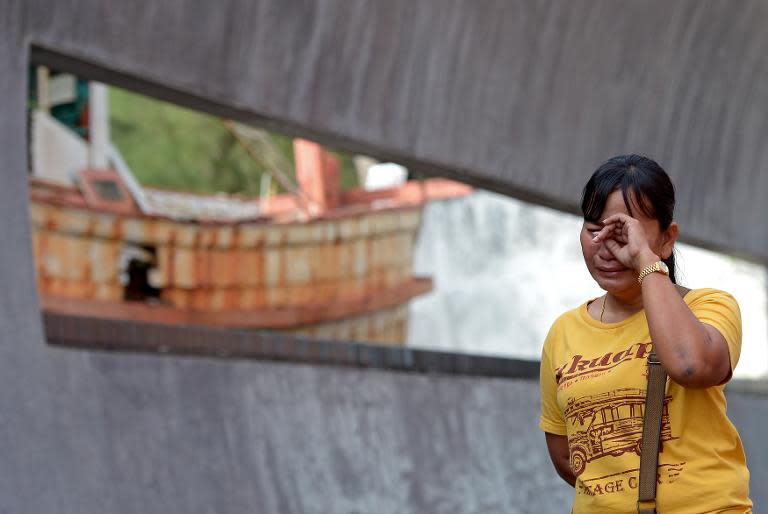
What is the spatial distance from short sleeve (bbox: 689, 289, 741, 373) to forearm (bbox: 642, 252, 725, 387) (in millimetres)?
51

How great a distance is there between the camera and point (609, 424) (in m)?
1.95

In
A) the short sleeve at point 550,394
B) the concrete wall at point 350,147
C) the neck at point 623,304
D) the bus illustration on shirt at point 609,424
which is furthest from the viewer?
the concrete wall at point 350,147

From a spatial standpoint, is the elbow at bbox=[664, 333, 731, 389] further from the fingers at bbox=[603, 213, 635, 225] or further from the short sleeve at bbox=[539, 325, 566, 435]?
the short sleeve at bbox=[539, 325, 566, 435]

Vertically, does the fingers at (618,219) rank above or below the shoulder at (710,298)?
above

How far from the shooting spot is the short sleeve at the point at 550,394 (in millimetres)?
2153

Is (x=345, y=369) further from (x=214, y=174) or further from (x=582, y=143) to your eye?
(x=214, y=174)

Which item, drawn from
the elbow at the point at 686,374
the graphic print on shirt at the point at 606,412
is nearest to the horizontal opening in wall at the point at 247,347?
the graphic print on shirt at the point at 606,412

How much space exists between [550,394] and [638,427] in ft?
0.94

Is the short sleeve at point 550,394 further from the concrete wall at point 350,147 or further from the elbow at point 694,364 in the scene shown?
the concrete wall at point 350,147

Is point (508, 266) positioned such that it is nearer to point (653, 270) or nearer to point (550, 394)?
point (550, 394)

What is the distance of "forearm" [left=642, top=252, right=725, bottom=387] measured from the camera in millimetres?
1822

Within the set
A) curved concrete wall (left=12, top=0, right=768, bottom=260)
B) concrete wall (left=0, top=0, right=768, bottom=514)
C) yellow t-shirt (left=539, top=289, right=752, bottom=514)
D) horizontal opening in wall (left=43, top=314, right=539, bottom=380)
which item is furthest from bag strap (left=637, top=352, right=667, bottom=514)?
curved concrete wall (left=12, top=0, right=768, bottom=260)

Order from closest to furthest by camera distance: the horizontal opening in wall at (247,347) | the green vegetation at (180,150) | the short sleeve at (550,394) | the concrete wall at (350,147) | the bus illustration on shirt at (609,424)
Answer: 1. the bus illustration on shirt at (609,424)
2. the short sleeve at (550,394)
3. the concrete wall at (350,147)
4. the horizontal opening in wall at (247,347)
5. the green vegetation at (180,150)

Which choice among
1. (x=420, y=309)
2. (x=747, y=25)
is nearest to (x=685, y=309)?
(x=747, y=25)
